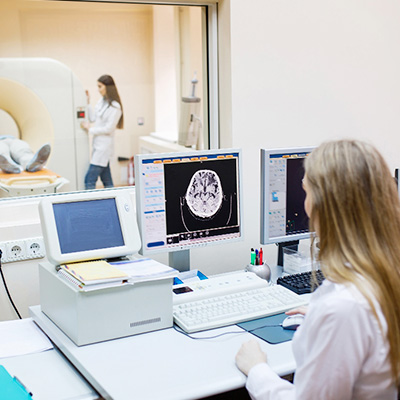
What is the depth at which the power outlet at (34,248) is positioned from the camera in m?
2.17

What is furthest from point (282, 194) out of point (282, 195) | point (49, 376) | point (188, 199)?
point (49, 376)

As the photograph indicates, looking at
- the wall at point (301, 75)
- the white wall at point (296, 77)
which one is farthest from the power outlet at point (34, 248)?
the wall at point (301, 75)

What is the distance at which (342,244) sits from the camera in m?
1.16

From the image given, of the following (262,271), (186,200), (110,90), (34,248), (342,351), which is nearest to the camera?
(342,351)

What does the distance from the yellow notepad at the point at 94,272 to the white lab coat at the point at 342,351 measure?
23.2 inches

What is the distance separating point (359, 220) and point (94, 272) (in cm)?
77

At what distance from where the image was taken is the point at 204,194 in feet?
6.59

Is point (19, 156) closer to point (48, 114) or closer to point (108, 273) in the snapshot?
point (48, 114)

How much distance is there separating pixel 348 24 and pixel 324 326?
1902mm

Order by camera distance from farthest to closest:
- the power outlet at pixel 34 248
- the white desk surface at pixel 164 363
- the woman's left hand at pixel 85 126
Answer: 1. the woman's left hand at pixel 85 126
2. the power outlet at pixel 34 248
3. the white desk surface at pixel 164 363

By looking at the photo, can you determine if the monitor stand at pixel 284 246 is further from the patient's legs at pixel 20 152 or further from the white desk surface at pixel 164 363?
the patient's legs at pixel 20 152

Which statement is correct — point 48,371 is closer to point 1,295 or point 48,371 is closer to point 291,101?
point 1,295

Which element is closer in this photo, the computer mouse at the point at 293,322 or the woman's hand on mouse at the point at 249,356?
the woman's hand on mouse at the point at 249,356

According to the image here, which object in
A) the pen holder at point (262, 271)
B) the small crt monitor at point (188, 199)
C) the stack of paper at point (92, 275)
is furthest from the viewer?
the pen holder at point (262, 271)
